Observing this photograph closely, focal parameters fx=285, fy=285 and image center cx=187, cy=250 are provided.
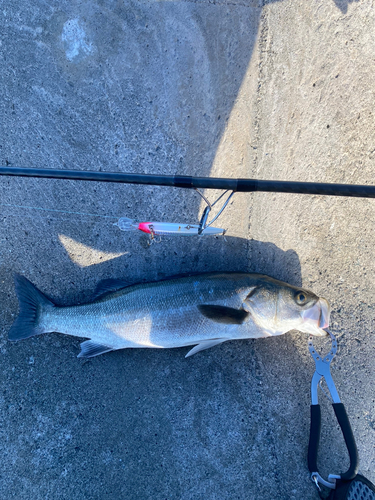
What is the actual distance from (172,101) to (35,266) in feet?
6.73

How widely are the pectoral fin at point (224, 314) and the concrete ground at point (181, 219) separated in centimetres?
44

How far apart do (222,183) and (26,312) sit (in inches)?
82.7

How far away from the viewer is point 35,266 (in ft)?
9.06

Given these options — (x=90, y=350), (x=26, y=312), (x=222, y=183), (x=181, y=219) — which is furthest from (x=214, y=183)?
(x=26, y=312)

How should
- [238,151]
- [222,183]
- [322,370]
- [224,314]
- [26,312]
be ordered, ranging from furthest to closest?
[238,151]
[26,312]
[322,370]
[224,314]
[222,183]

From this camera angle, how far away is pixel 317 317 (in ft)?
7.59

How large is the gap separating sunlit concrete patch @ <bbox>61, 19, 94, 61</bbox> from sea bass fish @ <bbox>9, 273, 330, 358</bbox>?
89.5 inches

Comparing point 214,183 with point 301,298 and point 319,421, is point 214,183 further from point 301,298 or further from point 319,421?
point 319,421

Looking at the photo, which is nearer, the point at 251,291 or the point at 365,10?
the point at 251,291

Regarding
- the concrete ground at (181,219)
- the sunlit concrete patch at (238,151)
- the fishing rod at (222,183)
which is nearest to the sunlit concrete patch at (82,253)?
the concrete ground at (181,219)

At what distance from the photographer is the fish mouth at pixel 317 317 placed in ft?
7.58

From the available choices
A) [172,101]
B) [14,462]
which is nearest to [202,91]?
[172,101]

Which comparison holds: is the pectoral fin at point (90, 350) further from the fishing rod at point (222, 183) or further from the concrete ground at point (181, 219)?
the fishing rod at point (222, 183)

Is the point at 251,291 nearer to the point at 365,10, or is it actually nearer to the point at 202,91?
the point at 202,91
